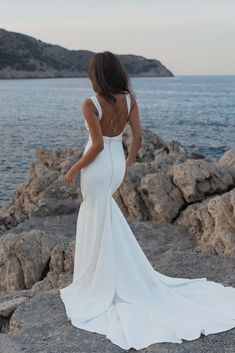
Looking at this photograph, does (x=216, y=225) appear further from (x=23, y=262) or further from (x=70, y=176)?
(x=70, y=176)

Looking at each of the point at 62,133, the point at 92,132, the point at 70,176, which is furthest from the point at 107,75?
the point at 62,133

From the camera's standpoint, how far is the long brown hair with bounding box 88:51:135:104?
6469mm

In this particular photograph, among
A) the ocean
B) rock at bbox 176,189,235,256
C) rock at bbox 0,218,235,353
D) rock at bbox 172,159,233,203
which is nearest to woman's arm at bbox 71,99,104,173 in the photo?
rock at bbox 0,218,235,353

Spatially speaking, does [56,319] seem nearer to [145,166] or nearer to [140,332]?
[140,332]

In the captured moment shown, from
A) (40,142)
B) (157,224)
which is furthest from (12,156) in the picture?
(157,224)

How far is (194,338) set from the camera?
241 inches

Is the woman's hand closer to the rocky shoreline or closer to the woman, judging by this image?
the woman

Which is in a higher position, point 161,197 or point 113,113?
point 113,113

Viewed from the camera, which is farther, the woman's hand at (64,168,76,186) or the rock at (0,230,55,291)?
the rock at (0,230,55,291)

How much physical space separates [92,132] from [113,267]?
170cm

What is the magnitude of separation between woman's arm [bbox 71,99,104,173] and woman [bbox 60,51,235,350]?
12 millimetres

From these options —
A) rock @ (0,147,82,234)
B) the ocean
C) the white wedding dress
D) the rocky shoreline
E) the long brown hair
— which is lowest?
the ocean

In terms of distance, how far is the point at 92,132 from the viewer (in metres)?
6.72

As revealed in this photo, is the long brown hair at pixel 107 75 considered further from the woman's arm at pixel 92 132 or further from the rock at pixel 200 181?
the rock at pixel 200 181
